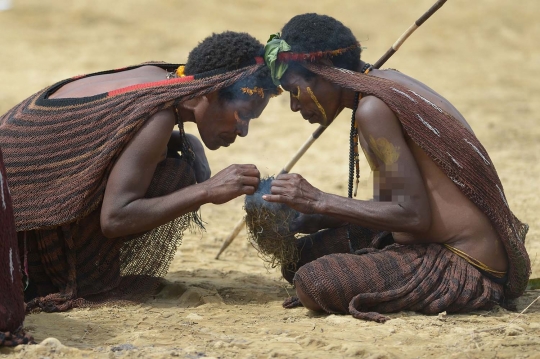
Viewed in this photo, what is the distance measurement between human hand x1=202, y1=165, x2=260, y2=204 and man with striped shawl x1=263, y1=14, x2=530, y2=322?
0.14 metres

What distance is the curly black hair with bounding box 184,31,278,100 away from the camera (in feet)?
14.5

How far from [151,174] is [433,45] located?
10.5m

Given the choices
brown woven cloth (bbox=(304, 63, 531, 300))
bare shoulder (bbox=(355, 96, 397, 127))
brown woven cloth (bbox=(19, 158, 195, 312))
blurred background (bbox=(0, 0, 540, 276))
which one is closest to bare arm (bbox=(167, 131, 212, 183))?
brown woven cloth (bbox=(19, 158, 195, 312))

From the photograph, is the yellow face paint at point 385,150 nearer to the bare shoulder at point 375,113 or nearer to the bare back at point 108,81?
the bare shoulder at point 375,113

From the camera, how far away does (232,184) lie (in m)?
4.29

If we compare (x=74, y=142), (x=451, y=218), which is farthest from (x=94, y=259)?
(x=451, y=218)

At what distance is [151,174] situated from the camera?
14.1 ft

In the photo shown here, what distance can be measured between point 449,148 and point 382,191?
1.31ft

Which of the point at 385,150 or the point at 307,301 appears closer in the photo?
the point at 385,150

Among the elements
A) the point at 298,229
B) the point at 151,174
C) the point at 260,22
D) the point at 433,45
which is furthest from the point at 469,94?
the point at 151,174

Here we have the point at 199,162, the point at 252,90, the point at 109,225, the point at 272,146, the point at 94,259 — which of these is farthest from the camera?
the point at 272,146

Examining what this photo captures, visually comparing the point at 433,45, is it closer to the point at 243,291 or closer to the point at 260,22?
the point at 260,22

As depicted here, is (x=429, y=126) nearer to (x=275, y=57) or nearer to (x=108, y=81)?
(x=275, y=57)

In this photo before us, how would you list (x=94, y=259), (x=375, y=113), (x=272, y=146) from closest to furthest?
(x=375, y=113)
(x=94, y=259)
(x=272, y=146)
